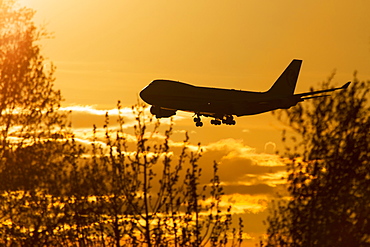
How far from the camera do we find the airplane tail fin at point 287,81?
10981 centimetres

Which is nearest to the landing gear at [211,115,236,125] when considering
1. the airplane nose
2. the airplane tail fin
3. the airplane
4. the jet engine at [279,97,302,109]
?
the airplane

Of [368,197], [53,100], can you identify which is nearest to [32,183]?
[53,100]

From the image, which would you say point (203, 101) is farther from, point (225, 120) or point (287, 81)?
point (287, 81)

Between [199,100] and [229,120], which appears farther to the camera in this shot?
[199,100]

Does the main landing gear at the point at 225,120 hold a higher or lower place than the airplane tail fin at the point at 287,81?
lower

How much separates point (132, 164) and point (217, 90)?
191 ft

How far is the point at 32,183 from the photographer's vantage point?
129 feet

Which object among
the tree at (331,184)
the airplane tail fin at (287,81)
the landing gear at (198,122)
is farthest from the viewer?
the airplane tail fin at (287,81)

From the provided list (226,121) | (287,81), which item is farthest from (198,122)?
(287,81)

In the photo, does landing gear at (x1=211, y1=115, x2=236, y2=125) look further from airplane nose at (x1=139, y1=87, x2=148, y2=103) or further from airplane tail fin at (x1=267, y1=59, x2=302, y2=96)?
airplane tail fin at (x1=267, y1=59, x2=302, y2=96)

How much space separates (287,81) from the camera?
366ft

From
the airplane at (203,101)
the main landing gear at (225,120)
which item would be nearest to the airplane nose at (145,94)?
the airplane at (203,101)

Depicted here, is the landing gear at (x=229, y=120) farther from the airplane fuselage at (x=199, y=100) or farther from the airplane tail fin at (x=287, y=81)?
the airplane tail fin at (x=287, y=81)

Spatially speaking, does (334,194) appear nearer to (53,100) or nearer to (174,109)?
(53,100)
